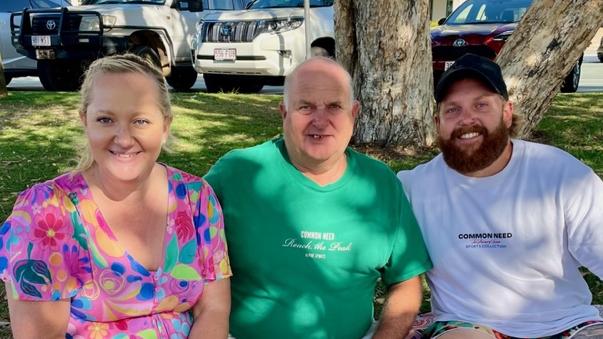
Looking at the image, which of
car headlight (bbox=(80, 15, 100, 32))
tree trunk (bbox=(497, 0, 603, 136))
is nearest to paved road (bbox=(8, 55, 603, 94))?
car headlight (bbox=(80, 15, 100, 32))

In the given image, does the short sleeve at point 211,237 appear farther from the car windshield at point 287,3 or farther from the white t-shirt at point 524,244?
the car windshield at point 287,3

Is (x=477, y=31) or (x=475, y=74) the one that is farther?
(x=477, y=31)

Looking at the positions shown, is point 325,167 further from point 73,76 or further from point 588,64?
point 588,64

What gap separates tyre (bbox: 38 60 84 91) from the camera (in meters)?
11.2

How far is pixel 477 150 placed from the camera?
2.51 metres

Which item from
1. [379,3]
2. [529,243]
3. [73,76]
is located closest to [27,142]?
[379,3]

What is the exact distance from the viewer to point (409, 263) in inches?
99.3

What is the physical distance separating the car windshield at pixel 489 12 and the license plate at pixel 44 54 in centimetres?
640

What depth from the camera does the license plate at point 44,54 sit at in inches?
416

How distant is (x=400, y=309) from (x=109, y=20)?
9000mm

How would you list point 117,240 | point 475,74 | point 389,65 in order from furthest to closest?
point 389,65, point 475,74, point 117,240

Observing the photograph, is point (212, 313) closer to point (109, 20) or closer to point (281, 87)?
point (109, 20)

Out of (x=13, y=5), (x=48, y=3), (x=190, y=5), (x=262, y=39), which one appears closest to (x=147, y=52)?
(x=190, y=5)

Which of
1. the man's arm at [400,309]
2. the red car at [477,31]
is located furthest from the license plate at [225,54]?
the man's arm at [400,309]
